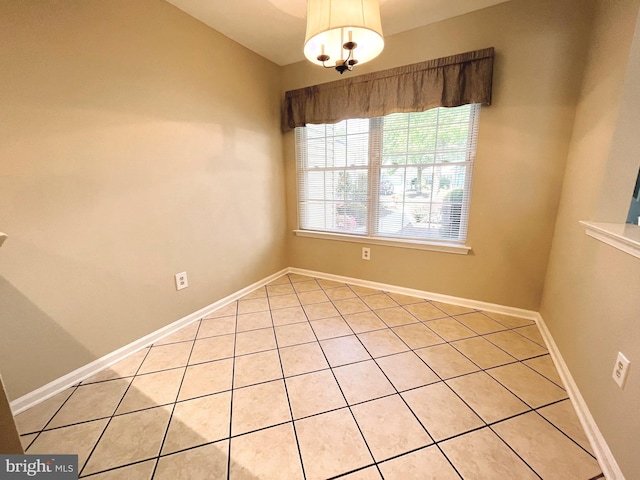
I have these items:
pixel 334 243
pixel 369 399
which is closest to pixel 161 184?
pixel 334 243

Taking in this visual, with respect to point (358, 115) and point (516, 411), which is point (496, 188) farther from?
point (516, 411)

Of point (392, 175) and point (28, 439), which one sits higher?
point (392, 175)

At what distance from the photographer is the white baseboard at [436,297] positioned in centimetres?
215

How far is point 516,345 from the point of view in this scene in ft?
5.89

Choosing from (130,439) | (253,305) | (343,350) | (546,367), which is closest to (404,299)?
(343,350)

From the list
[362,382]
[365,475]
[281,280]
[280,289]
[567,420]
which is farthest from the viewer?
[281,280]

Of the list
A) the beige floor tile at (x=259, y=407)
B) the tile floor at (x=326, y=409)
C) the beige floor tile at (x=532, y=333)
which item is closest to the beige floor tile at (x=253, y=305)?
the tile floor at (x=326, y=409)

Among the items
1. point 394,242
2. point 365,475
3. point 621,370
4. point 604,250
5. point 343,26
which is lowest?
point 365,475

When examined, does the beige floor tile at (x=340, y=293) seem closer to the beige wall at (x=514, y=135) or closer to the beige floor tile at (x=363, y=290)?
the beige floor tile at (x=363, y=290)

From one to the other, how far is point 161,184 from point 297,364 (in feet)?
5.13

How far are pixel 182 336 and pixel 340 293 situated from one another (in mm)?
1465

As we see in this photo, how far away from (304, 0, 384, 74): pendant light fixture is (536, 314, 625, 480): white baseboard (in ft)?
6.46

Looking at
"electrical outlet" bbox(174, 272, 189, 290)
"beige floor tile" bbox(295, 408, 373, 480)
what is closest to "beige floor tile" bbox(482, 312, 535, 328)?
"beige floor tile" bbox(295, 408, 373, 480)

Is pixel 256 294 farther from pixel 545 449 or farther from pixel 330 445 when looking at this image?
pixel 545 449
